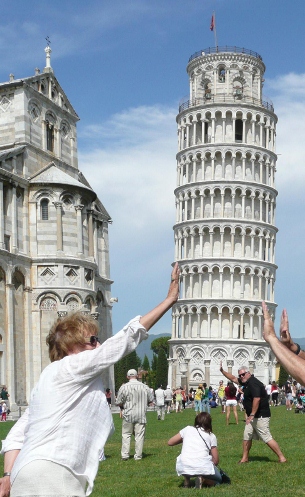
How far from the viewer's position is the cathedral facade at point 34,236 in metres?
38.5

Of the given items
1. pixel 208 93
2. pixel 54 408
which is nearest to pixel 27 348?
pixel 54 408

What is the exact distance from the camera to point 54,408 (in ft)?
14.8

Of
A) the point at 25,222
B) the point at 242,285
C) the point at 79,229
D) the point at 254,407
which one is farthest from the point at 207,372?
the point at 254,407

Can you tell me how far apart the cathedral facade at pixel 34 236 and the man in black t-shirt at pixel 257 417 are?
24.7 meters

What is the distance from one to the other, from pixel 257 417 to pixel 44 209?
29.2 meters

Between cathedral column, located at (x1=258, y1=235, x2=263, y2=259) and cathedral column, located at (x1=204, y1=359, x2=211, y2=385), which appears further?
cathedral column, located at (x1=258, y1=235, x2=263, y2=259)

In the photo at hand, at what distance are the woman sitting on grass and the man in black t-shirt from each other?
2615 millimetres

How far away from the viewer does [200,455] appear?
35.1ft

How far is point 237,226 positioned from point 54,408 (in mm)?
74669

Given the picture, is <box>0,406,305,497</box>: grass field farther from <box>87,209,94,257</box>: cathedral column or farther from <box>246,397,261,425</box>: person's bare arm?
<box>87,209,94,257</box>: cathedral column

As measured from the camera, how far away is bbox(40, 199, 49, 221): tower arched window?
41.0m

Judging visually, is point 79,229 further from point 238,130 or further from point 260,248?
point 238,130

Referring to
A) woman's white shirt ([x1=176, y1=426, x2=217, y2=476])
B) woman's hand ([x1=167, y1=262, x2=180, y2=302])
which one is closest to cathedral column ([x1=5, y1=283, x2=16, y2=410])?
woman's white shirt ([x1=176, y1=426, x2=217, y2=476])

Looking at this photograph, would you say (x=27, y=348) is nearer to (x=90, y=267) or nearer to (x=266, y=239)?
(x=90, y=267)
